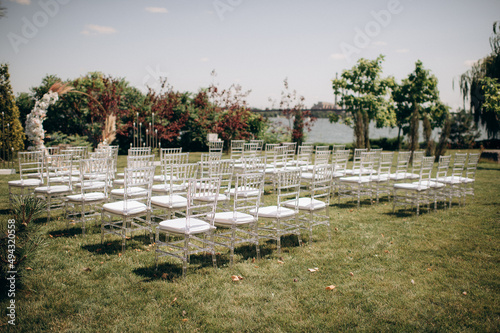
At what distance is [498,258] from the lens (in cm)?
525

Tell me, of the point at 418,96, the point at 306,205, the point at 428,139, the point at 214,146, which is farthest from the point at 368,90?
the point at 306,205

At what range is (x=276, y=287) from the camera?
166 inches

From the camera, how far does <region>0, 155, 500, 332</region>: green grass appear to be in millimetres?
3463

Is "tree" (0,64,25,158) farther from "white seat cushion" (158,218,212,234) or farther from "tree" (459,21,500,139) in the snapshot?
"tree" (459,21,500,139)

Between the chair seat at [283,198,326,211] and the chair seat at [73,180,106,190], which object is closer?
the chair seat at [283,198,326,211]

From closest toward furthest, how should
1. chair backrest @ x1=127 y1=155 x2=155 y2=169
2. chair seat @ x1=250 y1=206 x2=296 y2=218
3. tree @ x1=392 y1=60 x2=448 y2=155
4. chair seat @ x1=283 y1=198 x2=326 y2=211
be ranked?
chair seat @ x1=250 y1=206 x2=296 y2=218
chair seat @ x1=283 y1=198 x2=326 y2=211
chair backrest @ x1=127 y1=155 x2=155 y2=169
tree @ x1=392 y1=60 x2=448 y2=155

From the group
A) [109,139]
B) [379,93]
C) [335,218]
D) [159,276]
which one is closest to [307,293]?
[159,276]

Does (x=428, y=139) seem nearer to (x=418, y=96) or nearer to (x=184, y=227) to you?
(x=418, y=96)

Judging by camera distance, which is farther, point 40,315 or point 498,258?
point 498,258

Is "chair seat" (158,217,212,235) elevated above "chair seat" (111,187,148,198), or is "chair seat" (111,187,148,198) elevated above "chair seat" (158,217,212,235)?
"chair seat" (111,187,148,198)

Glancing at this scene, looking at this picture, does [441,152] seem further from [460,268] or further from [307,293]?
[307,293]

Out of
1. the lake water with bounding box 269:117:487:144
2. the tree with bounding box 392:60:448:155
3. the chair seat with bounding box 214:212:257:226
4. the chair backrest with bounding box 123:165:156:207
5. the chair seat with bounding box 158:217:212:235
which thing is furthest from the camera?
the tree with bounding box 392:60:448:155

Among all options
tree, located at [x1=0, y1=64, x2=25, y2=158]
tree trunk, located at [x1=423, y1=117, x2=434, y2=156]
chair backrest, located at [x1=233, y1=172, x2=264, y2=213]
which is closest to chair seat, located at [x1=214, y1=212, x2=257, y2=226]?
chair backrest, located at [x1=233, y1=172, x2=264, y2=213]

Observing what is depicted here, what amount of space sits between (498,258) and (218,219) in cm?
405
